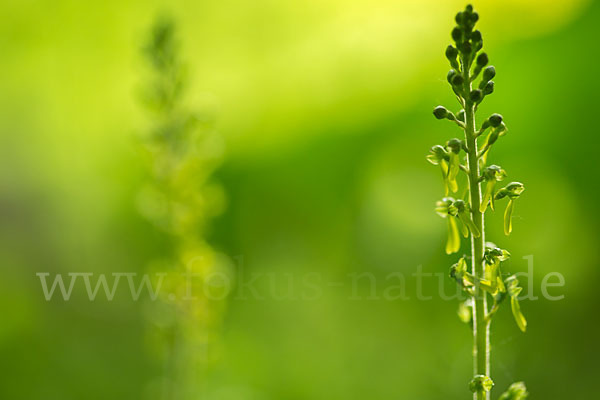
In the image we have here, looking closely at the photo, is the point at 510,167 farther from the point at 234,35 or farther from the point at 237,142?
the point at 234,35

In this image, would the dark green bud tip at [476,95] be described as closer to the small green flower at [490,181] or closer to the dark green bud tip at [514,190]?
the small green flower at [490,181]

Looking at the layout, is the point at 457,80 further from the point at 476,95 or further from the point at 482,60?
the point at 482,60

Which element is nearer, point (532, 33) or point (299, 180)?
point (532, 33)

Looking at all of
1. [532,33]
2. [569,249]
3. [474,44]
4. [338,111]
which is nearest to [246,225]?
[338,111]

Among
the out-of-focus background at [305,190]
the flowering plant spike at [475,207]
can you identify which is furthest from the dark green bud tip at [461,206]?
the out-of-focus background at [305,190]

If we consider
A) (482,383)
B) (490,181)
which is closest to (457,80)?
(490,181)

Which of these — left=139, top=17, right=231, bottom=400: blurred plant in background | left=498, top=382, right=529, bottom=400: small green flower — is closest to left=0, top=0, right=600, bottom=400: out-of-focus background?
left=139, top=17, right=231, bottom=400: blurred plant in background
